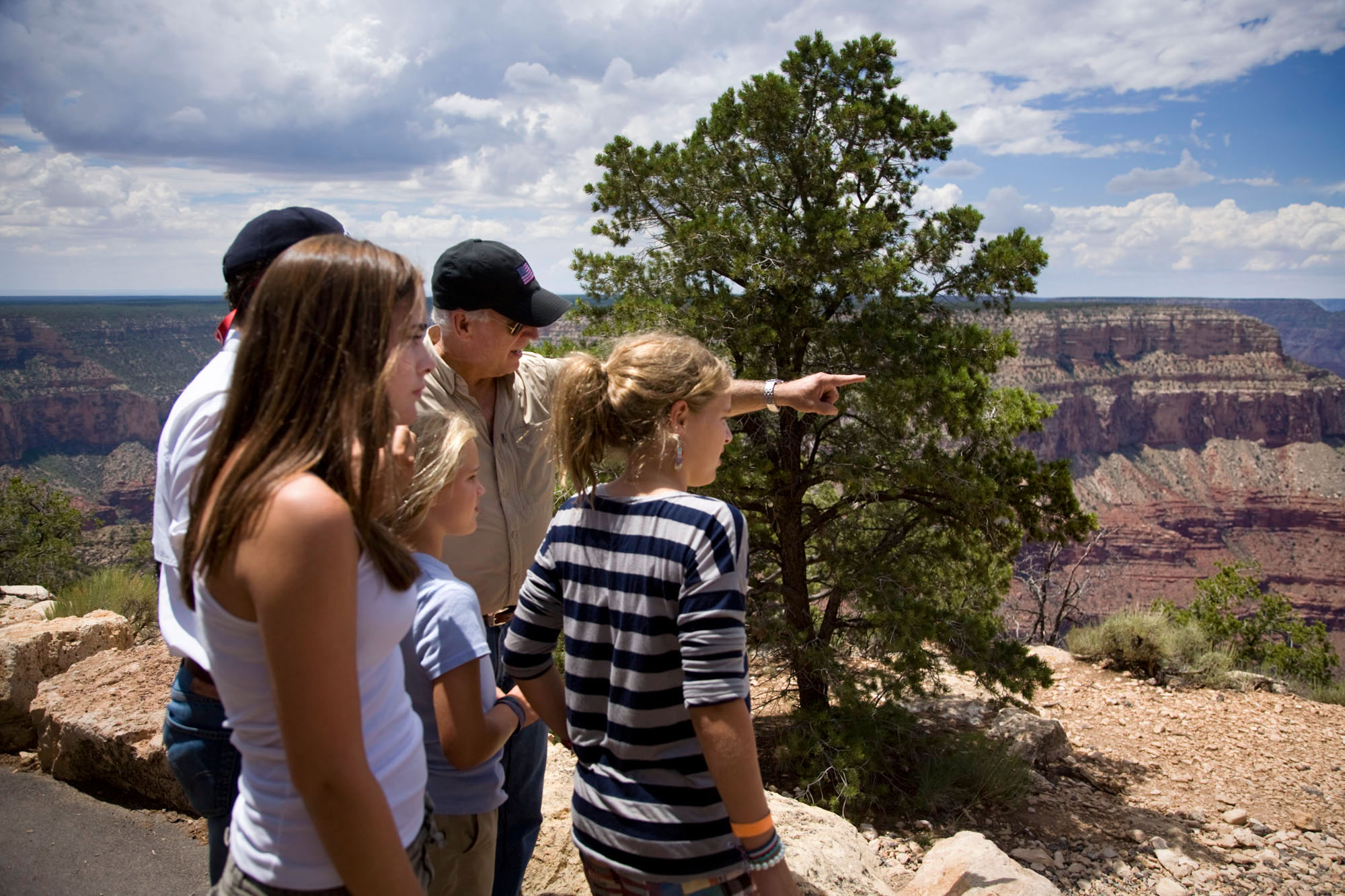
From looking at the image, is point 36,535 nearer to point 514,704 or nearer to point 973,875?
point 973,875

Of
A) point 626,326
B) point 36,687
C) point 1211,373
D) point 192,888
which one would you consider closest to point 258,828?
point 192,888

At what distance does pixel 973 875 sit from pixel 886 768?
3.48 metres

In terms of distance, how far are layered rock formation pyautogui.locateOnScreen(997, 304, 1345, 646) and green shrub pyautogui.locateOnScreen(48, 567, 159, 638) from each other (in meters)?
51.3

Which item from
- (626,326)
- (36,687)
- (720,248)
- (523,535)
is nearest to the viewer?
(523,535)

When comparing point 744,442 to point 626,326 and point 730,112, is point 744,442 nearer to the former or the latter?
point 626,326

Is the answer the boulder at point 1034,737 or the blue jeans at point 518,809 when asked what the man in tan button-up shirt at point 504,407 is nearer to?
the blue jeans at point 518,809

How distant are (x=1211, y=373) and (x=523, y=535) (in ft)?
243

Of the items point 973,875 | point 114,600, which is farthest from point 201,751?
point 114,600

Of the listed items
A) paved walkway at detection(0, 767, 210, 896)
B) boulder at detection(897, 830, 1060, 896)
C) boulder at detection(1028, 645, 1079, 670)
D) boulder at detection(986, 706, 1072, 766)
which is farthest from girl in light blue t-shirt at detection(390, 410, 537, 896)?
boulder at detection(1028, 645, 1079, 670)

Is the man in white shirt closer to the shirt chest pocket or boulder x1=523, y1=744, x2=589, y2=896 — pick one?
the shirt chest pocket

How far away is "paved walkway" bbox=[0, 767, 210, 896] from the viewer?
301 cm

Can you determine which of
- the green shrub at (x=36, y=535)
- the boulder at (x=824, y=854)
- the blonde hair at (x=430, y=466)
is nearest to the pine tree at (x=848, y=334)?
the boulder at (x=824, y=854)

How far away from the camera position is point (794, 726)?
6.79 m

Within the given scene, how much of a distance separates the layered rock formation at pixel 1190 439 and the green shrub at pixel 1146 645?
45.1 metres
